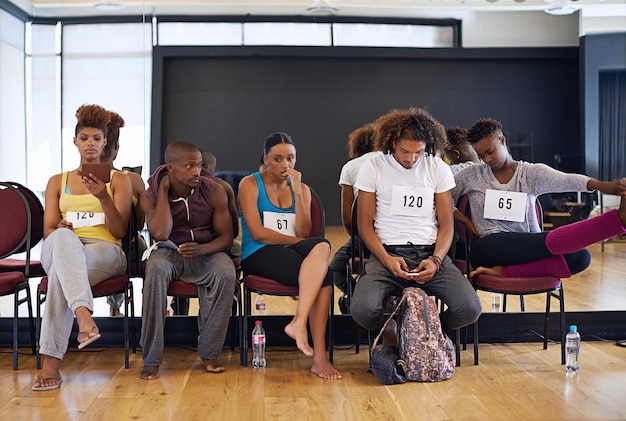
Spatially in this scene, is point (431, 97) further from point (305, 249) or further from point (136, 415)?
point (136, 415)

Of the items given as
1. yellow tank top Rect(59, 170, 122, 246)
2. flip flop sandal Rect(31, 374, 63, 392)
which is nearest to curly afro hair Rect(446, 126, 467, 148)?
yellow tank top Rect(59, 170, 122, 246)

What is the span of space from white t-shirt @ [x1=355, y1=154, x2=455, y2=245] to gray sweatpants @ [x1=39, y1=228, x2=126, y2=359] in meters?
1.39

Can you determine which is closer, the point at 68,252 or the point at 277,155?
the point at 68,252

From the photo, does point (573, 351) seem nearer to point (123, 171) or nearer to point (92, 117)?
point (123, 171)

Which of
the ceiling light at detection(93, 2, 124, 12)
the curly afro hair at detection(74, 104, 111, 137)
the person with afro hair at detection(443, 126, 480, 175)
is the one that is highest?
the ceiling light at detection(93, 2, 124, 12)

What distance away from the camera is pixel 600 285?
4.35 metres

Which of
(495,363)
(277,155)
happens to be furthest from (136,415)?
(495,363)

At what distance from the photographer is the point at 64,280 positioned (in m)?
3.43

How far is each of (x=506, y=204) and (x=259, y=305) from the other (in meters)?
1.48

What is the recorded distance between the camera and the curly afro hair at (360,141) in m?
4.25

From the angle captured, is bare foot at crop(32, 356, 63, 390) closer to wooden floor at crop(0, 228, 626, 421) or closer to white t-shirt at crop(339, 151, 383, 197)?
wooden floor at crop(0, 228, 626, 421)

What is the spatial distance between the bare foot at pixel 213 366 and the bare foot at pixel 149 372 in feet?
0.81

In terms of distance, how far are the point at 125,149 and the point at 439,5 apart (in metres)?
2.00

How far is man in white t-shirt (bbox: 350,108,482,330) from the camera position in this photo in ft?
11.8
